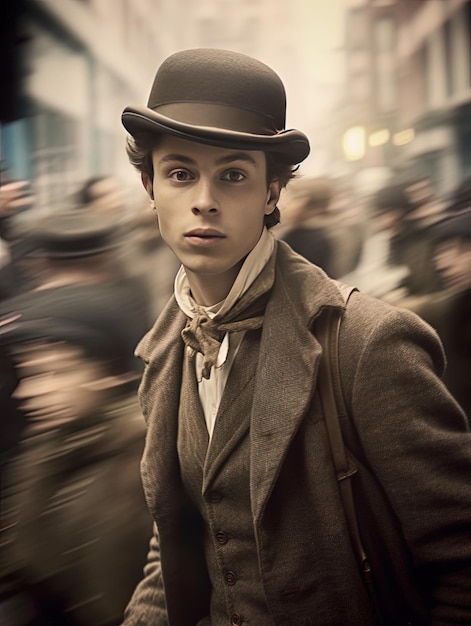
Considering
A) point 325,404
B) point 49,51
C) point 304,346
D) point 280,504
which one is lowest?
point 280,504

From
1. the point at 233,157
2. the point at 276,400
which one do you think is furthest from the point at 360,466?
the point at 233,157

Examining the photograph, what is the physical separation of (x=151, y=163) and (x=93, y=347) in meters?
0.51

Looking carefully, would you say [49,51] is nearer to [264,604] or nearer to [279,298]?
[279,298]

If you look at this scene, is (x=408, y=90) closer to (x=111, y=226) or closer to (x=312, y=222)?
(x=312, y=222)

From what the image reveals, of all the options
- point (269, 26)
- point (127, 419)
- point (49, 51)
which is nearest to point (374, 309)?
point (127, 419)

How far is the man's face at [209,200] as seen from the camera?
4.34 feet

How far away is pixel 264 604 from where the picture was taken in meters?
1.39

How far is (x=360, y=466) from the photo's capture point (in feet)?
4.28

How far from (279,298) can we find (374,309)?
222 millimetres

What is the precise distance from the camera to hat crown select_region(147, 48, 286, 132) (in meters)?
1.29

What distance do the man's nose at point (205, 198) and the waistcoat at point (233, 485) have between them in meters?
0.30

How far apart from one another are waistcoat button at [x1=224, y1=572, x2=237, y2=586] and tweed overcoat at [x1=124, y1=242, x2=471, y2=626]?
111 mm

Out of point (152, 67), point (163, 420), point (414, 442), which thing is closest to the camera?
point (414, 442)

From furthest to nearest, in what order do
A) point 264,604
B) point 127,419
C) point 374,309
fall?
1. point 127,419
2. point 264,604
3. point 374,309
